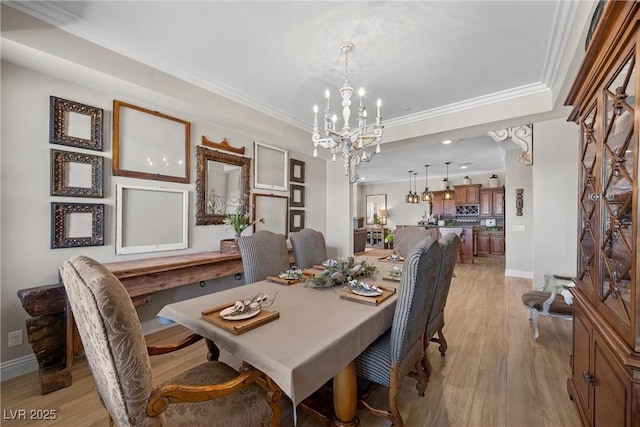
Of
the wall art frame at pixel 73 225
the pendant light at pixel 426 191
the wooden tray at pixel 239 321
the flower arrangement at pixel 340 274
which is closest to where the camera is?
the wooden tray at pixel 239 321

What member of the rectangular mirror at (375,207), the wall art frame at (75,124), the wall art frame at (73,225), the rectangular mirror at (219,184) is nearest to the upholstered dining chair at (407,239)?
the rectangular mirror at (219,184)

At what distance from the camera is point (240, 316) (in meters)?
1.38

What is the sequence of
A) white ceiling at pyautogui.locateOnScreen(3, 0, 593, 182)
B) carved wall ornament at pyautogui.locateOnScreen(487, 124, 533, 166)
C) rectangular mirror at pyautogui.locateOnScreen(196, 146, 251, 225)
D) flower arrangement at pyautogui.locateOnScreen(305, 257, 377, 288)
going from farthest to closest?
carved wall ornament at pyautogui.locateOnScreen(487, 124, 533, 166), rectangular mirror at pyautogui.locateOnScreen(196, 146, 251, 225), flower arrangement at pyautogui.locateOnScreen(305, 257, 377, 288), white ceiling at pyautogui.locateOnScreen(3, 0, 593, 182)

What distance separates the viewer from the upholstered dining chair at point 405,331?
135 cm

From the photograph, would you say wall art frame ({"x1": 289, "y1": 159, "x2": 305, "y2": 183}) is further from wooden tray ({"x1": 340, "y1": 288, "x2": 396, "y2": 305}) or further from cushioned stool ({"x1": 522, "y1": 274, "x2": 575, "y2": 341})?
cushioned stool ({"x1": 522, "y1": 274, "x2": 575, "y2": 341})

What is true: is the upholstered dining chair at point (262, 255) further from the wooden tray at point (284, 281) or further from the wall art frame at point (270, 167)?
the wall art frame at point (270, 167)

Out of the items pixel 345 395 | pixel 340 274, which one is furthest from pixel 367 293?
pixel 345 395

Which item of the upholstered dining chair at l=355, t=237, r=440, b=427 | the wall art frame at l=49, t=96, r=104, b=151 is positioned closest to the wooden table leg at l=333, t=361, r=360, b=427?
the upholstered dining chair at l=355, t=237, r=440, b=427

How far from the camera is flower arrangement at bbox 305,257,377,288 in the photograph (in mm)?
1971

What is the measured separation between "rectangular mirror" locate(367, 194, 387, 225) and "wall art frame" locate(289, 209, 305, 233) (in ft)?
22.5

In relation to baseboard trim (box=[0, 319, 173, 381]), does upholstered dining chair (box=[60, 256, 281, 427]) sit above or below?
above

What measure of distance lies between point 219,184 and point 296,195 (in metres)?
1.40

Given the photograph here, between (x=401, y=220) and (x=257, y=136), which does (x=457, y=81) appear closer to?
(x=257, y=136)

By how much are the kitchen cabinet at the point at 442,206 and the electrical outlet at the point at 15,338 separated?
9.43m
